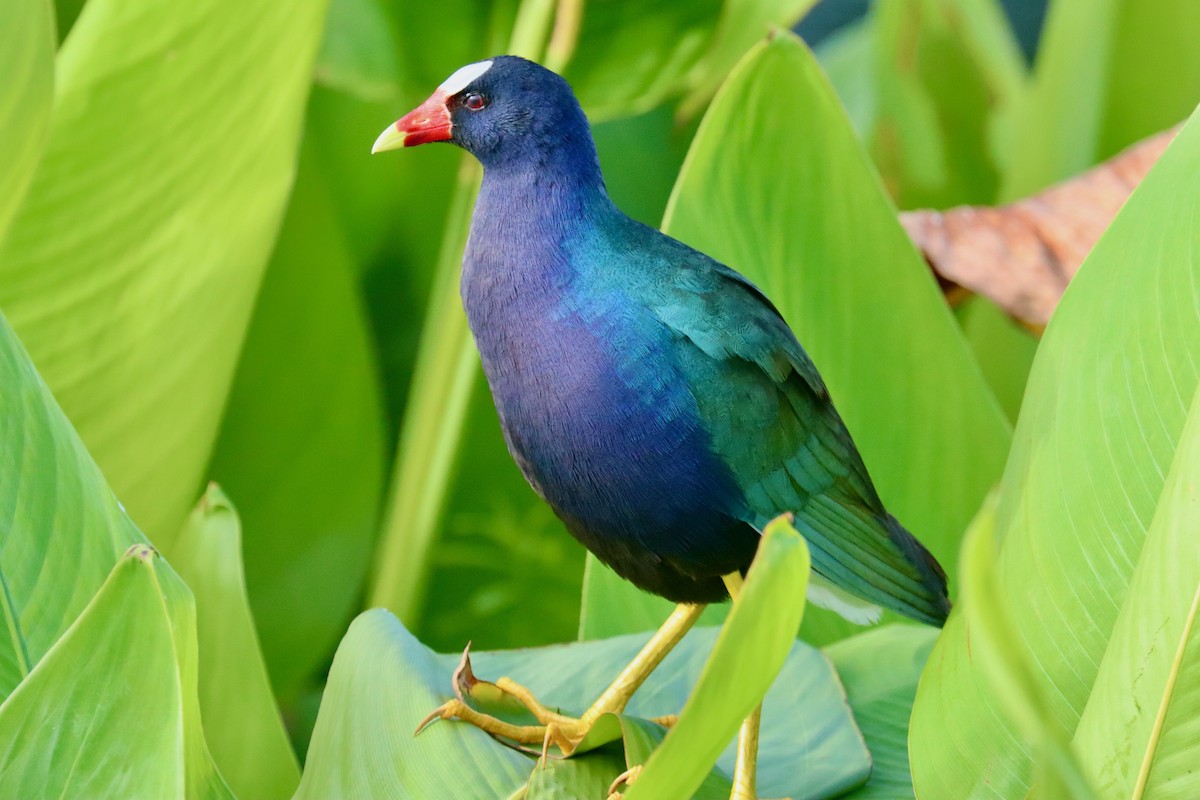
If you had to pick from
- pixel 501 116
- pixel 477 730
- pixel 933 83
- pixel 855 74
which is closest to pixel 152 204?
pixel 501 116

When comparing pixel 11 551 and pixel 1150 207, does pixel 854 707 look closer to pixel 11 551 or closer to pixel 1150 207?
pixel 1150 207

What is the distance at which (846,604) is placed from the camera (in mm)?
1015

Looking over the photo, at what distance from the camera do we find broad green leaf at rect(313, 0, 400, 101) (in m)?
1.41

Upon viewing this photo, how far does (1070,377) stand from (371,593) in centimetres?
100

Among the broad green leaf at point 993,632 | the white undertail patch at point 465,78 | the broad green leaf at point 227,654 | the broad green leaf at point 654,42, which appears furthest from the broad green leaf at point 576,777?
the broad green leaf at point 654,42

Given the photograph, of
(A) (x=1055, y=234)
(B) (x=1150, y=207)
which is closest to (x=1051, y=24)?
(A) (x=1055, y=234)

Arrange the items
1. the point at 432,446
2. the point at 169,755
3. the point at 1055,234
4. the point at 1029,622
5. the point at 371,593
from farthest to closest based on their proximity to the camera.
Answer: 1. the point at 371,593
2. the point at 432,446
3. the point at 1055,234
4. the point at 1029,622
5. the point at 169,755

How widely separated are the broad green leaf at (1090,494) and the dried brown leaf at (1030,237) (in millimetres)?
443

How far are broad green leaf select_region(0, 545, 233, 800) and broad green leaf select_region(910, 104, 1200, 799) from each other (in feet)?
1.44

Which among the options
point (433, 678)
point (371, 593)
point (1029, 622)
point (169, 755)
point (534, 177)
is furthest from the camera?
point (371, 593)

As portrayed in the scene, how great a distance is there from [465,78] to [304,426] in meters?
0.53

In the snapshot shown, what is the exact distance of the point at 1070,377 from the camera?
768mm

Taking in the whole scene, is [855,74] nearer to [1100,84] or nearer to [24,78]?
[1100,84]

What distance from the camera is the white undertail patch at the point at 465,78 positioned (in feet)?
3.31
